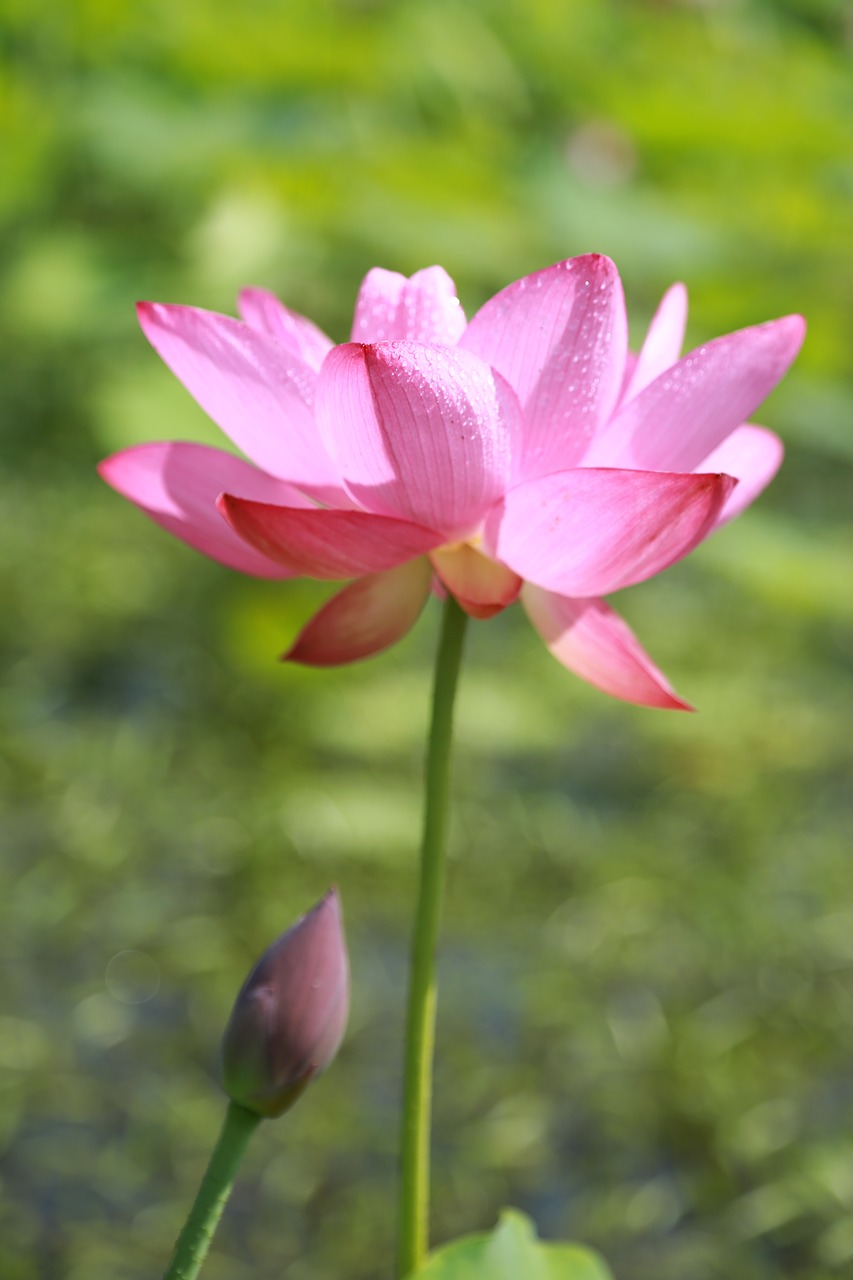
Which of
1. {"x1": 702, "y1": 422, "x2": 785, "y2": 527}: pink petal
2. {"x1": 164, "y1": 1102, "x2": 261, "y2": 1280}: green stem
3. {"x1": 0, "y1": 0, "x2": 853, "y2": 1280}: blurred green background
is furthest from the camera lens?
{"x1": 0, "y1": 0, "x2": 853, "y2": 1280}: blurred green background

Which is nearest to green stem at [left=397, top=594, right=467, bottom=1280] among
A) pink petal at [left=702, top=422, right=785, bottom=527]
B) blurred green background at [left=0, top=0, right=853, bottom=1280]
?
pink petal at [left=702, top=422, right=785, bottom=527]

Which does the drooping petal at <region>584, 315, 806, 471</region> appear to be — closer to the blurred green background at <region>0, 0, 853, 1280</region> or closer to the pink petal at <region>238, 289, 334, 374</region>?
the pink petal at <region>238, 289, 334, 374</region>

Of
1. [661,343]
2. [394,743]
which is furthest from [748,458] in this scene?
[394,743]

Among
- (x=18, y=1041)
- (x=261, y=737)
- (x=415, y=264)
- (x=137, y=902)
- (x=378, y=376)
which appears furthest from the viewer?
(x=415, y=264)

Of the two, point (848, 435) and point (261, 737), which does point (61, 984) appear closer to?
point (261, 737)

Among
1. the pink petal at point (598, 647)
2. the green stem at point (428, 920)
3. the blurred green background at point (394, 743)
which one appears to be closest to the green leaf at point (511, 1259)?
the green stem at point (428, 920)

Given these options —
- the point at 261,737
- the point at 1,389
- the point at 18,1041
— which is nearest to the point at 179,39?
the point at 1,389

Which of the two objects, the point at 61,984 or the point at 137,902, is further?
the point at 137,902
